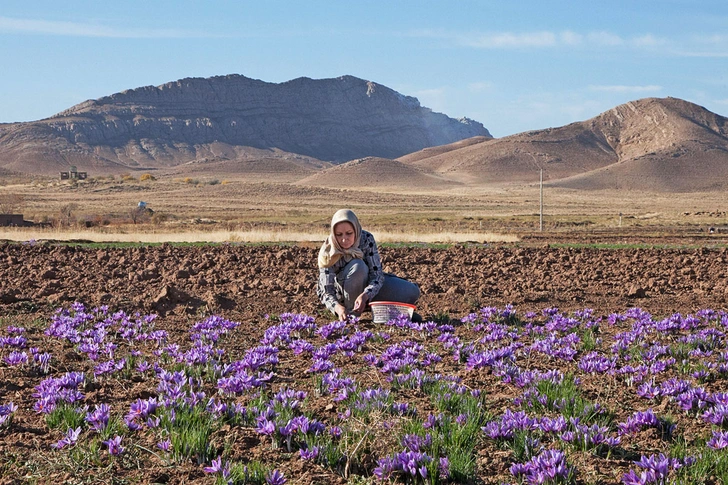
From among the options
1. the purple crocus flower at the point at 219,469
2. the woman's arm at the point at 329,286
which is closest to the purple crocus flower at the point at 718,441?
the purple crocus flower at the point at 219,469

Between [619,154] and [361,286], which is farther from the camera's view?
[619,154]

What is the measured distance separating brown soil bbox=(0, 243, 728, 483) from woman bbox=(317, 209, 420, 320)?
0.84 m

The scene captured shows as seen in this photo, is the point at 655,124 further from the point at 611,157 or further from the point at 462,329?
the point at 462,329

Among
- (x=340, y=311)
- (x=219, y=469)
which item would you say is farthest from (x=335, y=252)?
(x=219, y=469)

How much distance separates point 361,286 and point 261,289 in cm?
394

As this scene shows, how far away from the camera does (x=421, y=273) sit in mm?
15297

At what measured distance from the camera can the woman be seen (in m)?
8.60

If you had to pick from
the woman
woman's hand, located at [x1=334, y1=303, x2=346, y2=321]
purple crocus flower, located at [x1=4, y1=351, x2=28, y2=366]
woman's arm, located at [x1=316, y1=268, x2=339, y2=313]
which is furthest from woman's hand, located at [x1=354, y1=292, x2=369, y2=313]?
purple crocus flower, located at [x1=4, y1=351, x2=28, y2=366]

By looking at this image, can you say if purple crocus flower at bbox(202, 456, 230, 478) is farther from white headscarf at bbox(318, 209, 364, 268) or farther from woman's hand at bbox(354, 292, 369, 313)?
white headscarf at bbox(318, 209, 364, 268)

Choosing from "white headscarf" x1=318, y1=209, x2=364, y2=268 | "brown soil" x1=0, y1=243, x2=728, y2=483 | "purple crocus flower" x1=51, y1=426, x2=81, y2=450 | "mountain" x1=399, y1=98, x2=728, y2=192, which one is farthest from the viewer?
"mountain" x1=399, y1=98, x2=728, y2=192

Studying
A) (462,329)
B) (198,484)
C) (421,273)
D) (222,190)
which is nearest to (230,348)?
(462,329)

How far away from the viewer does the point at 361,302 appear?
8.69 meters

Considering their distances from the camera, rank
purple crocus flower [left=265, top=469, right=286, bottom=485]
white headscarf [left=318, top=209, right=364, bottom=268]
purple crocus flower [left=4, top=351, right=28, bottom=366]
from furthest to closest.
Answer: white headscarf [left=318, top=209, right=364, bottom=268]
purple crocus flower [left=4, top=351, right=28, bottom=366]
purple crocus flower [left=265, top=469, right=286, bottom=485]

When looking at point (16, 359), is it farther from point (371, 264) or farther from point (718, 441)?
point (718, 441)
